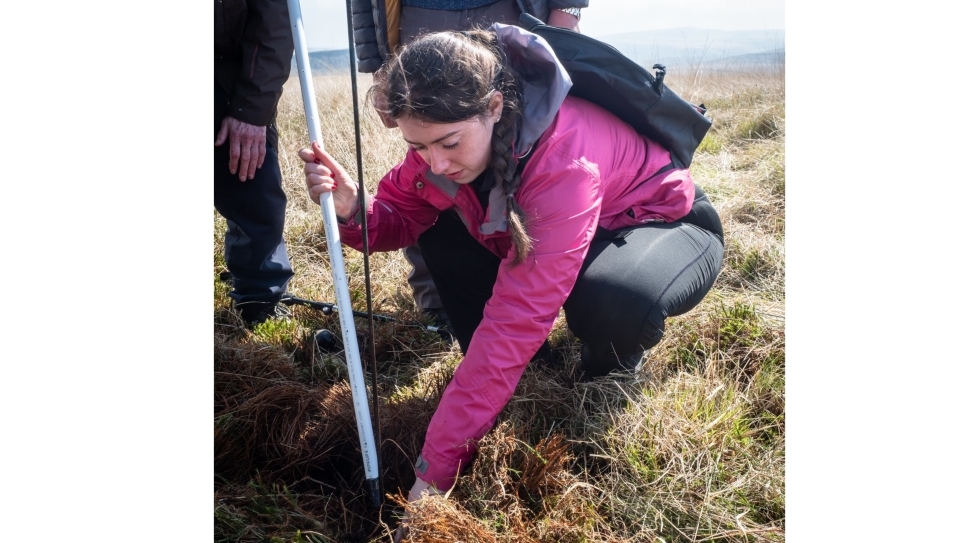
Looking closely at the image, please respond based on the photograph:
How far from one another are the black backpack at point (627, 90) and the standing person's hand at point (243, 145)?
1.25m

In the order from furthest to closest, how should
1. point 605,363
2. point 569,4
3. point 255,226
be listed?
point 255,226
point 569,4
point 605,363

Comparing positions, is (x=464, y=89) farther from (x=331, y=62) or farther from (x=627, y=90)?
(x=331, y=62)

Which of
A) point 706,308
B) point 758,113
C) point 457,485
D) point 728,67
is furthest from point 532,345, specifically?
point 728,67

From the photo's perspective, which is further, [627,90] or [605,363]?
[605,363]

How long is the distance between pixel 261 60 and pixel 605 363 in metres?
1.82

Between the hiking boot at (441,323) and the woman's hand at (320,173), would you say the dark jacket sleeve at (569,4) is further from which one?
the hiking boot at (441,323)

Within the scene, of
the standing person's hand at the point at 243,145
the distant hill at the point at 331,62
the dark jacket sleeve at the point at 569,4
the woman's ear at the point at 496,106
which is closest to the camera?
the woman's ear at the point at 496,106

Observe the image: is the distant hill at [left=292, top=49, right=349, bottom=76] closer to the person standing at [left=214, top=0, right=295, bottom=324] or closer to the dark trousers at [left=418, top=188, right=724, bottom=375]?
the person standing at [left=214, top=0, right=295, bottom=324]

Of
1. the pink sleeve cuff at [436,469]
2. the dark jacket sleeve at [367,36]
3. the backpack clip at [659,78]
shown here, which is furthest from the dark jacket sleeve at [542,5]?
the pink sleeve cuff at [436,469]

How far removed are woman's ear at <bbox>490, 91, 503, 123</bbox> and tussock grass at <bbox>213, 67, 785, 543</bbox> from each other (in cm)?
94

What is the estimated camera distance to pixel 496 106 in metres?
2.09

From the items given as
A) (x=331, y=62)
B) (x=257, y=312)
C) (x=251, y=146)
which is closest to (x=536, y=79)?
(x=251, y=146)

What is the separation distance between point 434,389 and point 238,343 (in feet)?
3.12

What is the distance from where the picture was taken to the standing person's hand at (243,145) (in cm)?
301
